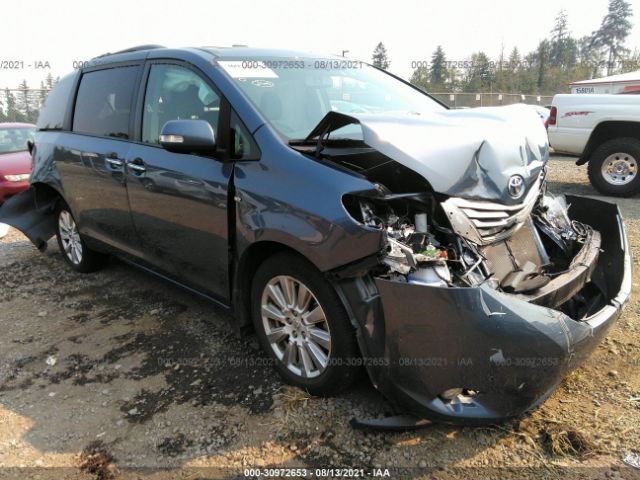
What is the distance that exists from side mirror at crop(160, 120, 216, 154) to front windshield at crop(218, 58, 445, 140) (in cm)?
34

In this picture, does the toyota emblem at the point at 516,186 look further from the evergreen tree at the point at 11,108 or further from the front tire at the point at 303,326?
the evergreen tree at the point at 11,108

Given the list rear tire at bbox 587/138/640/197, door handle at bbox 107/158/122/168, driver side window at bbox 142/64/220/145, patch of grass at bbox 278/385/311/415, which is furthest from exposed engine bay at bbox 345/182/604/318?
rear tire at bbox 587/138/640/197

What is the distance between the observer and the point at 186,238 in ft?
10.4

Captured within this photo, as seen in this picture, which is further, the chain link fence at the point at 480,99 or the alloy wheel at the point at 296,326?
the chain link fence at the point at 480,99

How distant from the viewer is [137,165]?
3.46 m

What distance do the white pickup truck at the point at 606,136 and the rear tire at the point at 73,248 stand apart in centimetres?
692

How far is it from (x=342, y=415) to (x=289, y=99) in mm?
1895

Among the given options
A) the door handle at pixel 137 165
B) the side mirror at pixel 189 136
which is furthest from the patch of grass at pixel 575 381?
the door handle at pixel 137 165

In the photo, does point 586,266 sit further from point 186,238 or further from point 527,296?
point 186,238

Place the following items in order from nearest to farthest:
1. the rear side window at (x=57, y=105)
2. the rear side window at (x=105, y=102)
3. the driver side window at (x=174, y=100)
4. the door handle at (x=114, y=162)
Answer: the driver side window at (x=174, y=100), the door handle at (x=114, y=162), the rear side window at (x=105, y=102), the rear side window at (x=57, y=105)

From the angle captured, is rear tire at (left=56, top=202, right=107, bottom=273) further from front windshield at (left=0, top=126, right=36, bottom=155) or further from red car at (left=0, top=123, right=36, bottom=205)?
front windshield at (left=0, top=126, right=36, bottom=155)

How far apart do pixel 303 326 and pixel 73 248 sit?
3.43 m

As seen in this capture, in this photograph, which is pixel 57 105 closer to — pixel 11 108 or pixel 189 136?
pixel 189 136

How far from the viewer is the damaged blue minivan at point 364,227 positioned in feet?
6.79
